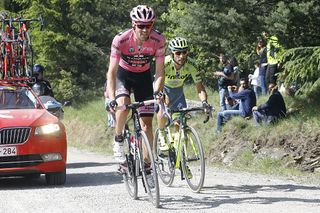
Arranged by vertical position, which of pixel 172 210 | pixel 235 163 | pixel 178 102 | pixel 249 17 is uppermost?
pixel 249 17

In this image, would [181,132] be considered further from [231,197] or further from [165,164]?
[231,197]

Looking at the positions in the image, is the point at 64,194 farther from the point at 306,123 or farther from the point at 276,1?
the point at 276,1

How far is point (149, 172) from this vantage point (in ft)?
28.3

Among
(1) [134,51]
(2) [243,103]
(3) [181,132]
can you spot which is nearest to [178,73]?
(3) [181,132]

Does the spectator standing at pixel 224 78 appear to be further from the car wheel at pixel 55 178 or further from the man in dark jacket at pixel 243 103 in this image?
the car wheel at pixel 55 178

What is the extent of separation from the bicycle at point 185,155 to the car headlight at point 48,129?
1.88 m

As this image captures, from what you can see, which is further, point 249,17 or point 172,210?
point 249,17

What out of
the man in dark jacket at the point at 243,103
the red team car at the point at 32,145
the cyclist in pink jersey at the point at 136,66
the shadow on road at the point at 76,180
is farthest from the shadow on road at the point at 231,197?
the man in dark jacket at the point at 243,103

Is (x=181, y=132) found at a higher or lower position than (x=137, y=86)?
lower

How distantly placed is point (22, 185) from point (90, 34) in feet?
72.1

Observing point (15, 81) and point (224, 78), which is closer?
point (15, 81)

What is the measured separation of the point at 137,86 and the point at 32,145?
2.38 metres

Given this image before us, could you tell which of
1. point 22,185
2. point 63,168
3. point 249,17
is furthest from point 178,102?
point 249,17

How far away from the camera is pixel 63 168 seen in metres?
11.2
